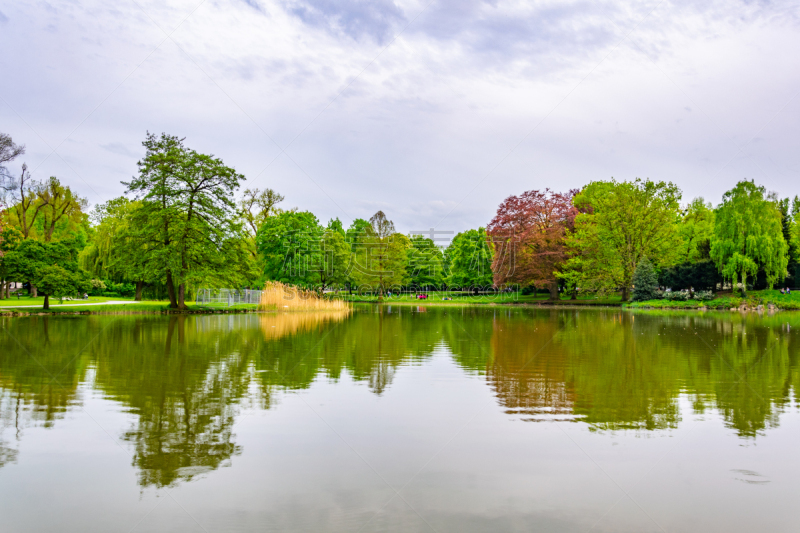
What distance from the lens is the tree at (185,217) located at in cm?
3191

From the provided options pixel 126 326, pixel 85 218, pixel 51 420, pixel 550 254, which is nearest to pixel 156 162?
pixel 126 326

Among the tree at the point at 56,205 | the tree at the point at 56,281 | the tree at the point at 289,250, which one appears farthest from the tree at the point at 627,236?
the tree at the point at 56,205

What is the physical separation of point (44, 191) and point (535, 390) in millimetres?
61886

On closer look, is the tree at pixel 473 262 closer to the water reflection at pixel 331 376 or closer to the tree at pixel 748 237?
the tree at pixel 748 237

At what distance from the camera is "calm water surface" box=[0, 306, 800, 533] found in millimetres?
4188

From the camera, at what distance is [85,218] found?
7006 cm

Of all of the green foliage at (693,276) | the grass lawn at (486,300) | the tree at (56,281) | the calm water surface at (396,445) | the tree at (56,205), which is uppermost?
the tree at (56,205)

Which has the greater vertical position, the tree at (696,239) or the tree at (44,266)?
the tree at (696,239)

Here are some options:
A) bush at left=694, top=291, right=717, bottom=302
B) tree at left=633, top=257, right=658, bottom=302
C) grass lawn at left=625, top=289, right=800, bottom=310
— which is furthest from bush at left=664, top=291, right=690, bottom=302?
grass lawn at left=625, top=289, right=800, bottom=310

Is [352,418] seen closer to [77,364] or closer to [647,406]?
[647,406]

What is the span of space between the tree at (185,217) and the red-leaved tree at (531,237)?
27788 millimetres

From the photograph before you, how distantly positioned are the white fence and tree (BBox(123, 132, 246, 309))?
715cm

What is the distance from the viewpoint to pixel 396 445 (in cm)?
587

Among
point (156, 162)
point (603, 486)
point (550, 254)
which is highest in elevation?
point (156, 162)
